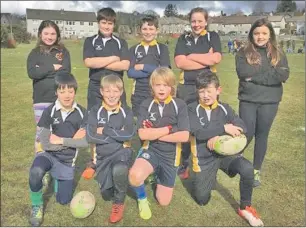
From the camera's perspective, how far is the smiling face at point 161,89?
4.76 m

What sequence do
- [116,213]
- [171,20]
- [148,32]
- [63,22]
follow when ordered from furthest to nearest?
[63,22]
[171,20]
[148,32]
[116,213]

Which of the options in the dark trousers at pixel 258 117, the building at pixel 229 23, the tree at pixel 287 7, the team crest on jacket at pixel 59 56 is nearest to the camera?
the dark trousers at pixel 258 117

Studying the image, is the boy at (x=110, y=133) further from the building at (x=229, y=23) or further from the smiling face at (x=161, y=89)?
the building at (x=229, y=23)

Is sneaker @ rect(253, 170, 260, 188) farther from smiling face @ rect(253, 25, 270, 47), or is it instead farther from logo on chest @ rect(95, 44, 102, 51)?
logo on chest @ rect(95, 44, 102, 51)

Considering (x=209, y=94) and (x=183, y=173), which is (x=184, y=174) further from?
(x=209, y=94)

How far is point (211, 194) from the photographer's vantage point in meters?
5.34

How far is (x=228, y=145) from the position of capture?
184 inches

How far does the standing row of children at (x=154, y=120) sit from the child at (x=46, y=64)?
0.01m

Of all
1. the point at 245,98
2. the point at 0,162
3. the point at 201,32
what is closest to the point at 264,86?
the point at 245,98

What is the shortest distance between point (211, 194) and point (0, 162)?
368 cm

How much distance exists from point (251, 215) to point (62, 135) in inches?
101

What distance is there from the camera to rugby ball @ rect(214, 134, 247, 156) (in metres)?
4.68

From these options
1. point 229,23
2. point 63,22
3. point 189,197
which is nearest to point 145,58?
point 189,197

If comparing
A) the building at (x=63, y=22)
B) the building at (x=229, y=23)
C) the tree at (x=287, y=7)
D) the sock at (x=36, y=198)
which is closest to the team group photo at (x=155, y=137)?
the sock at (x=36, y=198)
